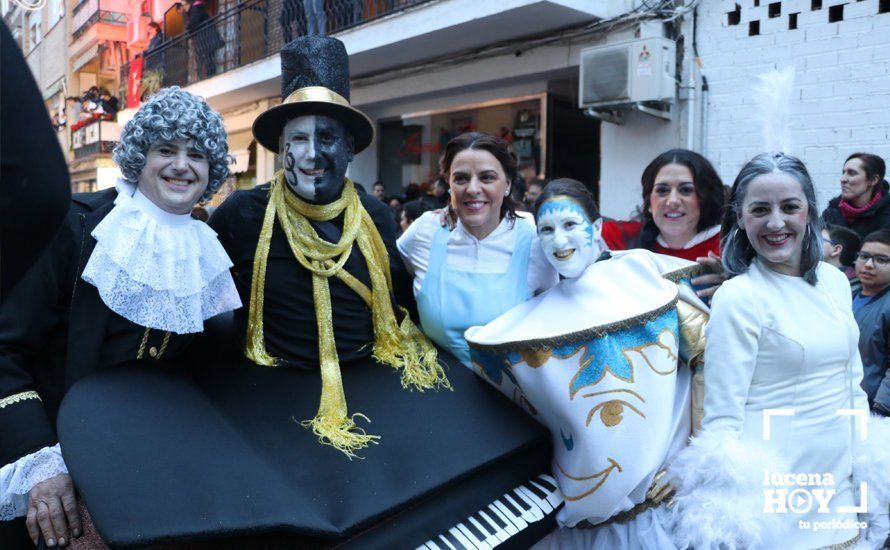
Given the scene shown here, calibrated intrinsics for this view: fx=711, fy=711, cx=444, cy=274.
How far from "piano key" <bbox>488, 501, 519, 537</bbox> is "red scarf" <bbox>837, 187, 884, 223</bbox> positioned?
375cm

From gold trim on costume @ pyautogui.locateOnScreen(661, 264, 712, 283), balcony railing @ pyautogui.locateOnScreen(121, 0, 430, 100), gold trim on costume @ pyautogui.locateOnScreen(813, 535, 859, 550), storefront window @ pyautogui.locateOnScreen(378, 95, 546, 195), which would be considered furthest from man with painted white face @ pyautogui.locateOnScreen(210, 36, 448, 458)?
balcony railing @ pyautogui.locateOnScreen(121, 0, 430, 100)

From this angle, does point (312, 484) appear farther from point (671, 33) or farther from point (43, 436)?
point (671, 33)

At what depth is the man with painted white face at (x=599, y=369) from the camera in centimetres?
207

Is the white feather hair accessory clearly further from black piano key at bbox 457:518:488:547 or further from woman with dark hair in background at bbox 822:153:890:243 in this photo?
woman with dark hair in background at bbox 822:153:890:243

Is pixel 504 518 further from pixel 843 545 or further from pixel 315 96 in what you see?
pixel 315 96

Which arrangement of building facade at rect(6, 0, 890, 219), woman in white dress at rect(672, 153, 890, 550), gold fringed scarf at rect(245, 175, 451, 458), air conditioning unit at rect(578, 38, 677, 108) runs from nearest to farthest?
woman in white dress at rect(672, 153, 890, 550), gold fringed scarf at rect(245, 175, 451, 458), building facade at rect(6, 0, 890, 219), air conditioning unit at rect(578, 38, 677, 108)

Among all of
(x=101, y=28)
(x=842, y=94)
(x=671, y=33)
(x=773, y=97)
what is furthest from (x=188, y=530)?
(x=101, y=28)

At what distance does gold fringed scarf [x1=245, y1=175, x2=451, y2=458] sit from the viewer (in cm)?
237

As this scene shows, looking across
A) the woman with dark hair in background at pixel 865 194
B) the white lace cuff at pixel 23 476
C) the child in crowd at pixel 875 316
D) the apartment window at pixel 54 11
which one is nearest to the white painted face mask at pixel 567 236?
the white lace cuff at pixel 23 476

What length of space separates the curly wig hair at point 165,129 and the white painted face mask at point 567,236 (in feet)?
3.52

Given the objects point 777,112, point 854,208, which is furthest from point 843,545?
point 854,208

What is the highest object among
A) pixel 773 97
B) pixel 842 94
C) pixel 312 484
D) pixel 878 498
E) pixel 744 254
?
pixel 842 94

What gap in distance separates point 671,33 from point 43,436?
20.7ft

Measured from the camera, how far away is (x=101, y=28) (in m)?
17.6
